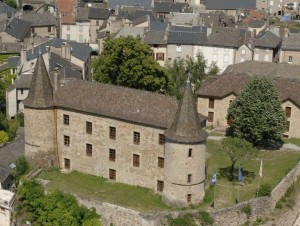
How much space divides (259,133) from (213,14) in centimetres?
5528

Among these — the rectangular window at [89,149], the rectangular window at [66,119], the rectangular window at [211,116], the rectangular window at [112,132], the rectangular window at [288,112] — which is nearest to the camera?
the rectangular window at [112,132]

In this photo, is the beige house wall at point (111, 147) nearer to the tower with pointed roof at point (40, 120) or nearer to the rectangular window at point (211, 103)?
the tower with pointed roof at point (40, 120)

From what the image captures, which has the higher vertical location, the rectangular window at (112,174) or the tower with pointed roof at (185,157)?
the tower with pointed roof at (185,157)

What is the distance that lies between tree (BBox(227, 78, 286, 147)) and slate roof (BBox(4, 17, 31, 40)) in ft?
169

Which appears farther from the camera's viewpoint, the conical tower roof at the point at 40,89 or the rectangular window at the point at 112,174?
the rectangular window at the point at 112,174

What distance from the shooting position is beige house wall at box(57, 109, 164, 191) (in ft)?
167

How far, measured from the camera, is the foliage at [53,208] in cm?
4766

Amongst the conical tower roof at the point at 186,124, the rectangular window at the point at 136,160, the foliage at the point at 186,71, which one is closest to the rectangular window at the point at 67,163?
the rectangular window at the point at 136,160

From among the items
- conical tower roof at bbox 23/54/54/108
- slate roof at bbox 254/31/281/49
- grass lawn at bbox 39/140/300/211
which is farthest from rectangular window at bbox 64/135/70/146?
slate roof at bbox 254/31/281/49

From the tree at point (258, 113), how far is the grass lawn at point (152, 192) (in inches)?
110

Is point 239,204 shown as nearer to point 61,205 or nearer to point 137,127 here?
point 137,127

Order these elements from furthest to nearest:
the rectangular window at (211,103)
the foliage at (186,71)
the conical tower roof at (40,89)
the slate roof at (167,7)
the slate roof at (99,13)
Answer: the slate roof at (167,7) < the slate roof at (99,13) < the foliage at (186,71) < the rectangular window at (211,103) < the conical tower roof at (40,89)

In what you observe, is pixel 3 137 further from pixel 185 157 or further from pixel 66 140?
pixel 185 157

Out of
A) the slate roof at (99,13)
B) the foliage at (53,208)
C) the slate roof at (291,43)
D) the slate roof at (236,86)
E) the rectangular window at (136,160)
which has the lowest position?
the foliage at (53,208)
